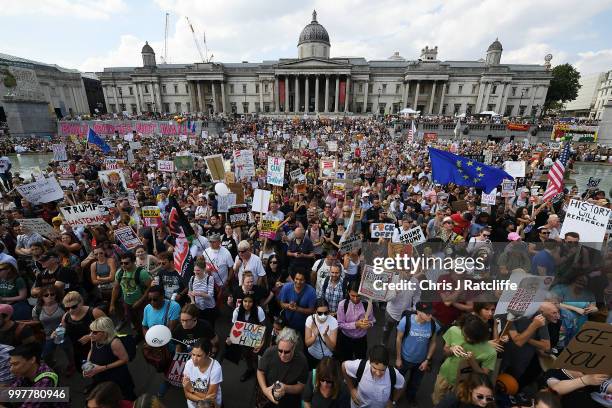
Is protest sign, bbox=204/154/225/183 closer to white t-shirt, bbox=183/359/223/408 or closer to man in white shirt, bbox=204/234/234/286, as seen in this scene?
man in white shirt, bbox=204/234/234/286

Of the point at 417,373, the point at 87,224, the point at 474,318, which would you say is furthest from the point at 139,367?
the point at 474,318

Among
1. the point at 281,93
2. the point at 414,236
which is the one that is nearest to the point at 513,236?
the point at 414,236

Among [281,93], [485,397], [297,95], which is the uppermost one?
[281,93]

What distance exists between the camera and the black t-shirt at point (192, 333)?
348 cm

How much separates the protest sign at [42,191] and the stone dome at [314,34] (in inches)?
3099

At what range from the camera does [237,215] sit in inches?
250

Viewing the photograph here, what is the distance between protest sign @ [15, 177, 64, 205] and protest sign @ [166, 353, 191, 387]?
696 centimetres

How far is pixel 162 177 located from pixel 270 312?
1047 cm

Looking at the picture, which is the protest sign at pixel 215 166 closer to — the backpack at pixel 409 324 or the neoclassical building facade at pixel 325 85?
the backpack at pixel 409 324

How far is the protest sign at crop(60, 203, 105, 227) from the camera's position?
6172 millimetres

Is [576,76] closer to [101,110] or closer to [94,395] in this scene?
[94,395]

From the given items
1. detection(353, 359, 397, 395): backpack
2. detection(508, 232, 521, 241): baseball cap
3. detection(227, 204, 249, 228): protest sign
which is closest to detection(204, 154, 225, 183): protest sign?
detection(227, 204, 249, 228): protest sign

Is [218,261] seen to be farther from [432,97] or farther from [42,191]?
[432,97]

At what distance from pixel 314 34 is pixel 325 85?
16.6 meters
